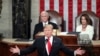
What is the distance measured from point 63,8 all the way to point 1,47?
222cm

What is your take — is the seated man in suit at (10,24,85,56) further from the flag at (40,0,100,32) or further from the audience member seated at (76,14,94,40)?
the flag at (40,0,100,32)

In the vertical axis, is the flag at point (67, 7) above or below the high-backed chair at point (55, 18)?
above

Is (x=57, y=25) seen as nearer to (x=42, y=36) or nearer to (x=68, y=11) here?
(x=68, y=11)

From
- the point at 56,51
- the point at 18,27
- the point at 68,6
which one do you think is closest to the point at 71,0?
the point at 68,6

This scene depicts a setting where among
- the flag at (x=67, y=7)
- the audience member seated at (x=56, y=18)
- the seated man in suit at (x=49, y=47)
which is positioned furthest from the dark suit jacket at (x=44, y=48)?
the flag at (x=67, y=7)

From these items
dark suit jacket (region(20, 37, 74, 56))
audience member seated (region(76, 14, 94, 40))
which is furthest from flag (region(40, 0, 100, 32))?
dark suit jacket (region(20, 37, 74, 56))

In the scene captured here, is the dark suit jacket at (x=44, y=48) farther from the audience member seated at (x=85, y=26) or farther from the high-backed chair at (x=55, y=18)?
the high-backed chair at (x=55, y=18)

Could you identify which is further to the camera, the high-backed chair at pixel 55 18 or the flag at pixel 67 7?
the flag at pixel 67 7

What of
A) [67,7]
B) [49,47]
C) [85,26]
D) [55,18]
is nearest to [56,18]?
[55,18]

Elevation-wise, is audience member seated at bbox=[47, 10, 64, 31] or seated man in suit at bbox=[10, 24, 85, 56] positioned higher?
audience member seated at bbox=[47, 10, 64, 31]

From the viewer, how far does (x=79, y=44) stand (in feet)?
19.7

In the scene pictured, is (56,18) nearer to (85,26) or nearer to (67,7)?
(67,7)

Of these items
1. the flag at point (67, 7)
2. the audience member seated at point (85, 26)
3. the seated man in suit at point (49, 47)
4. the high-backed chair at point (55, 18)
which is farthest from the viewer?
the flag at point (67, 7)

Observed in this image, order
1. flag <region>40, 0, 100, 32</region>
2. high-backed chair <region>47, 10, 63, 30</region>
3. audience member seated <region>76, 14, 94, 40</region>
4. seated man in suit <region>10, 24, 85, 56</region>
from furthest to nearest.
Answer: flag <region>40, 0, 100, 32</region>, high-backed chair <region>47, 10, 63, 30</region>, audience member seated <region>76, 14, 94, 40</region>, seated man in suit <region>10, 24, 85, 56</region>
